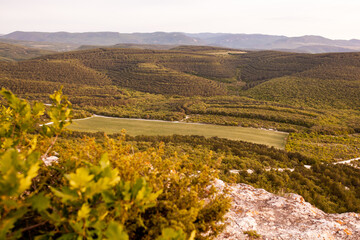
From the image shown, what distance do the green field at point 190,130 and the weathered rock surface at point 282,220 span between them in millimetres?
22074

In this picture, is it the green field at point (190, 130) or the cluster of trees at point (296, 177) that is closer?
the cluster of trees at point (296, 177)

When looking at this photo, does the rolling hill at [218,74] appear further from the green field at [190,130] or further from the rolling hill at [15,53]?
the rolling hill at [15,53]

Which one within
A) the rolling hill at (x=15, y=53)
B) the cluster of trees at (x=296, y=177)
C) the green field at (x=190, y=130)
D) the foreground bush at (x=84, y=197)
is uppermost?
the rolling hill at (x=15, y=53)

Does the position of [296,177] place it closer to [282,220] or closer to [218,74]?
[282,220]

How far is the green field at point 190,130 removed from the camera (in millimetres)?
29591

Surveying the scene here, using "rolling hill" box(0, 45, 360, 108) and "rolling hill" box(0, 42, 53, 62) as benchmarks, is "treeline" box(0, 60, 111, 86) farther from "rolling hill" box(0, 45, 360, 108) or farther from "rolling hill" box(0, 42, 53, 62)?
"rolling hill" box(0, 42, 53, 62)

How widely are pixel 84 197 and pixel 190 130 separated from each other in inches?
1222

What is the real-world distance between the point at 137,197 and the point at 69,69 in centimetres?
10002

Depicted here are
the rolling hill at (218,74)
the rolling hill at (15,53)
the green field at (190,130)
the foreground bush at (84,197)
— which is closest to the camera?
the foreground bush at (84,197)

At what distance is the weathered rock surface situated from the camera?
511 cm

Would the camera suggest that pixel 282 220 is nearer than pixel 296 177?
Yes

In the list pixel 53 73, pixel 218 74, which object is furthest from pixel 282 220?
pixel 53 73

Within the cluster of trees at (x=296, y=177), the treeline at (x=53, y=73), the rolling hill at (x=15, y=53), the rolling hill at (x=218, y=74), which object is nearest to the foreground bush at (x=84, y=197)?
the cluster of trees at (x=296, y=177)

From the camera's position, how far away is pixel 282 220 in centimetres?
586
